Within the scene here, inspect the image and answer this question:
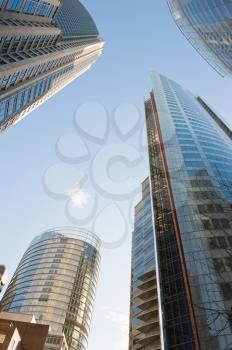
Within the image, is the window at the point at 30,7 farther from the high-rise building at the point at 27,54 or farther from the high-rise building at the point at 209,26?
the high-rise building at the point at 209,26

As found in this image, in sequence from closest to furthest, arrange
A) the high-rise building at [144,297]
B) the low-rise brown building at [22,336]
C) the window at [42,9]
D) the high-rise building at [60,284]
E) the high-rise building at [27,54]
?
the low-rise brown building at [22,336] → the high-rise building at [144,297] → the high-rise building at [27,54] → the window at [42,9] → the high-rise building at [60,284]

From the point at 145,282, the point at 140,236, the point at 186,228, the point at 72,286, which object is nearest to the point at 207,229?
the point at 186,228

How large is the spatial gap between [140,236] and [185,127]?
3194 centimetres

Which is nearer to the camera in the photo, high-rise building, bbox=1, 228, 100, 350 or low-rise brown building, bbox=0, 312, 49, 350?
low-rise brown building, bbox=0, 312, 49, 350

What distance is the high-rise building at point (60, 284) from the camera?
100875 millimetres

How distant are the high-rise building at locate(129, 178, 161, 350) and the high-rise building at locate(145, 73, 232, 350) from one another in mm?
8768

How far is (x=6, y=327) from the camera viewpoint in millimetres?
41562

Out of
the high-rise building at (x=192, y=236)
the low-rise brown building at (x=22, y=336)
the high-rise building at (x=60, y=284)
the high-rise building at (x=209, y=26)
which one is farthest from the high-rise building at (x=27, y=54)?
the high-rise building at (x=60, y=284)

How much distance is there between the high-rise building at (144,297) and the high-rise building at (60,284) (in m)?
38.6

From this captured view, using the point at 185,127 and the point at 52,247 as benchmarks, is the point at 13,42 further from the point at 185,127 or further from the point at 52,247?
the point at 52,247

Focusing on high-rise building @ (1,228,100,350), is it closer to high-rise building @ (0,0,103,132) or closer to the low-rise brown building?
the low-rise brown building

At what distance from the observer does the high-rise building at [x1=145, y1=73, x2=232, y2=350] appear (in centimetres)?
3641

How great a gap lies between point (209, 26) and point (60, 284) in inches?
3908

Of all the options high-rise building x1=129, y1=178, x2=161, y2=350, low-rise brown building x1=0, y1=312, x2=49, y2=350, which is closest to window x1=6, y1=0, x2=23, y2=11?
high-rise building x1=129, y1=178, x2=161, y2=350
